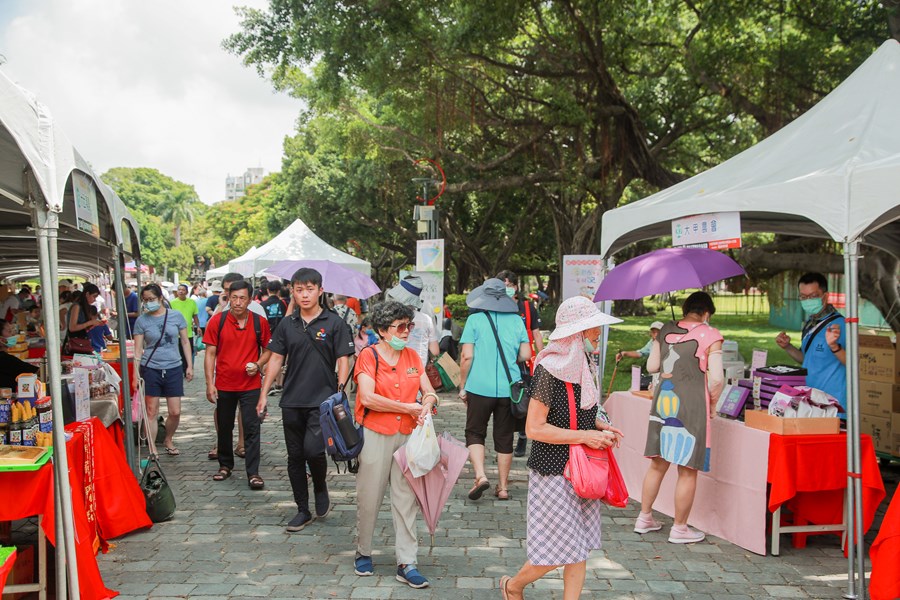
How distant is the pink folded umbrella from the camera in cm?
464

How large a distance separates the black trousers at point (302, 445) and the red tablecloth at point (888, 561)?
141 inches

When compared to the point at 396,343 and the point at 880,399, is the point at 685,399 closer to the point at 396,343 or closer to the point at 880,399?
the point at 396,343

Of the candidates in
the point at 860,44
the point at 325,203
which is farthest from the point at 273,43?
the point at 325,203

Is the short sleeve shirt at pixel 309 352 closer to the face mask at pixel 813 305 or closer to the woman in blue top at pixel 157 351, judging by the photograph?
the woman in blue top at pixel 157 351

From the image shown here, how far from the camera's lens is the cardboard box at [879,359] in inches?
286

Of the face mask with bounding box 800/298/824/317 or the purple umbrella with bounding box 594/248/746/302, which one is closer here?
the purple umbrella with bounding box 594/248/746/302

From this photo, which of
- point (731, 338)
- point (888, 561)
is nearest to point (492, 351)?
point (888, 561)

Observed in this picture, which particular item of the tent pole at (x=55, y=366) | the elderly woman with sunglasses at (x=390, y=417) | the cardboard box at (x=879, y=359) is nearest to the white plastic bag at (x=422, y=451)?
the elderly woman with sunglasses at (x=390, y=417)

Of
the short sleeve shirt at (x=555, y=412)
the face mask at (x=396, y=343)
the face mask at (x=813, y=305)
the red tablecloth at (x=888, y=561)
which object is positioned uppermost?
the face mask at (x=813, y=305)

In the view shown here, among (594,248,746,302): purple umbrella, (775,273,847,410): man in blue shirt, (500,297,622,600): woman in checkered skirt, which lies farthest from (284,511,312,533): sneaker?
(775,273,847,410): man in blue shirt

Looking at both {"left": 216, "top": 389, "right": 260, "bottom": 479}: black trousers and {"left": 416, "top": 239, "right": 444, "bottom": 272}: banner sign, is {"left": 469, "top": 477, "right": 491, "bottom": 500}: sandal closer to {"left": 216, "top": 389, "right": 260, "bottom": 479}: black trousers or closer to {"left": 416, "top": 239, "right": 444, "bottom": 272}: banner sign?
{"left": 216, "top": 389, "right": 260, "bottom": 479}: black trousers

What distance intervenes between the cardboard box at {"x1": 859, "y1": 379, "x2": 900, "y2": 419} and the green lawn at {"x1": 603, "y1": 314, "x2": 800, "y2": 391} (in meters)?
6.72

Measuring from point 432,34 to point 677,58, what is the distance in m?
5.90

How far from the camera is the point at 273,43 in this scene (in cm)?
1252
